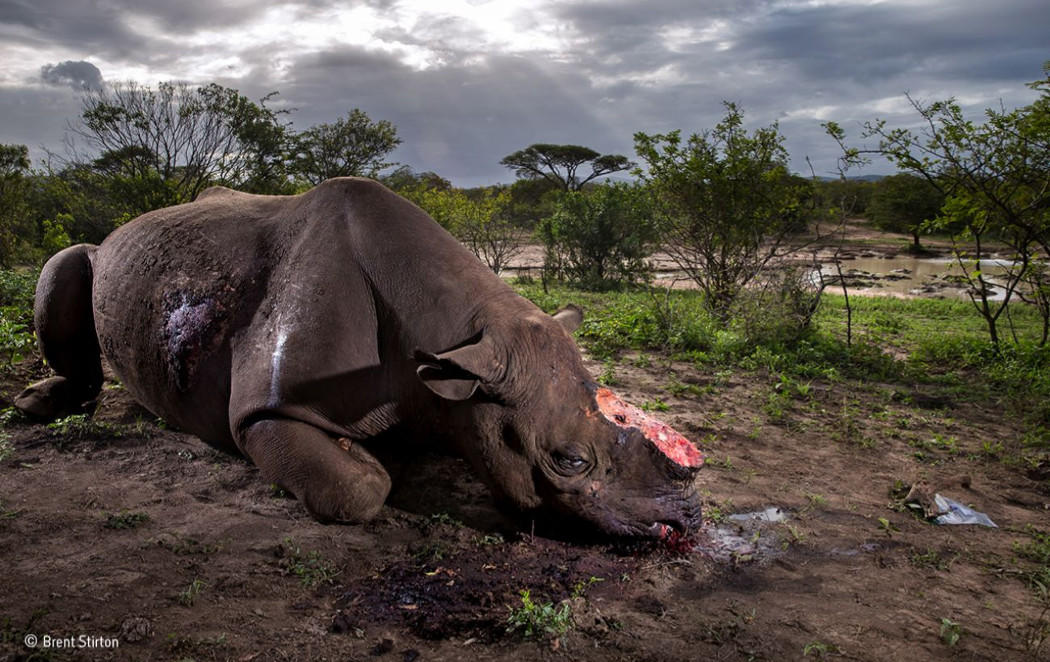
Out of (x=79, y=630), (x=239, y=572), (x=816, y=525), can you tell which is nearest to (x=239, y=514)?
(x=239, y=572)

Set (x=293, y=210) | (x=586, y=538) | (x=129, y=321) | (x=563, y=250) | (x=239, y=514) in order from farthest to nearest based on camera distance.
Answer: (x=563, y=250) < (x=129, y=321) < (x=293, y=210) < (x=239, y=514) < (x=586, y=538)

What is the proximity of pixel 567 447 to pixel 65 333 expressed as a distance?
15.3 feet

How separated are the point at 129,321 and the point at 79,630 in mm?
2818

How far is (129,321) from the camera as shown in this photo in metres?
5.06

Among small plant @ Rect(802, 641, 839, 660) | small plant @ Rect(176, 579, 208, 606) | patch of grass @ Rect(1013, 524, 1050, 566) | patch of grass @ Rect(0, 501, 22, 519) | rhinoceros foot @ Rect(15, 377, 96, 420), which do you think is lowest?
patch of grass @ Rect(1013, 524, 1050, 566)

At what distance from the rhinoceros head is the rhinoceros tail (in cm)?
398

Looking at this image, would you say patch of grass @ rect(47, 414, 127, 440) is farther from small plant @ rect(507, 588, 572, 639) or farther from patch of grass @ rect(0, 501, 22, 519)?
small plant @ rect(507, 588, 572, 639)

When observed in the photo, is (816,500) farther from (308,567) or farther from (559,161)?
(559,161)

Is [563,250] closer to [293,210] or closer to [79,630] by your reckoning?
[293,210]

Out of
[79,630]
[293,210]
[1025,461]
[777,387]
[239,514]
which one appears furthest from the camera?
[777,387]

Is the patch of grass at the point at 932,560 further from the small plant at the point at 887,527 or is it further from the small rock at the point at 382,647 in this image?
the small rock at the point at 382,647

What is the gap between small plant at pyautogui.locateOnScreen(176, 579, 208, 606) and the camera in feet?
10.3

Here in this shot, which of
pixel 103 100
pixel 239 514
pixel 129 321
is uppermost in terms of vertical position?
pixel 103 100

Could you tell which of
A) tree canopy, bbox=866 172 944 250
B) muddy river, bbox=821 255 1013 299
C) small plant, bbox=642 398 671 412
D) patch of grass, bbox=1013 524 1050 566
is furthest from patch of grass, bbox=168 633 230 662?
tree canopy, bbox=866 172 944 250
